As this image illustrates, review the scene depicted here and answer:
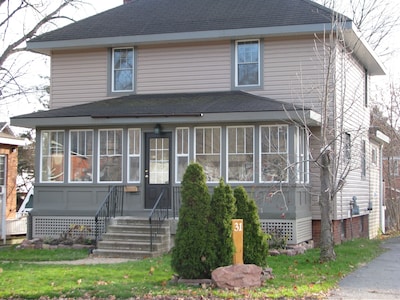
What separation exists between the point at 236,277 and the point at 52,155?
949 centimetres

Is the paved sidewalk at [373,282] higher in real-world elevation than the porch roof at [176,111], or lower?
lower

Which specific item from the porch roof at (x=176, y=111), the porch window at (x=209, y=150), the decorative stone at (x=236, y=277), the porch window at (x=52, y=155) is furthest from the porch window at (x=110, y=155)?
the decorative stone at (x=236, y=277)

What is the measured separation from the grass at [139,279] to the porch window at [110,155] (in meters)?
3.11

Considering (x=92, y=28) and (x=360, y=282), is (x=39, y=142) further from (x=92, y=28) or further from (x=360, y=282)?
(x=360, y=282)

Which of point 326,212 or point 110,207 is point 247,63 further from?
point 326,212

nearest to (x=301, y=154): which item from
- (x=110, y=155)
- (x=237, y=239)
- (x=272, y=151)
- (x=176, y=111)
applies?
(x=272, y=151)

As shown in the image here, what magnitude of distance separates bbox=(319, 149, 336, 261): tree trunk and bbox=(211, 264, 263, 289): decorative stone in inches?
141

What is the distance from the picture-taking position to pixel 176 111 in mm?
16438

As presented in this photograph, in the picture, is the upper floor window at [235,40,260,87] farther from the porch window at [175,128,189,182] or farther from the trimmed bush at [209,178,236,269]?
the trimmed bush at [209,178,236,269]

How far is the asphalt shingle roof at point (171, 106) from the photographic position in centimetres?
1612

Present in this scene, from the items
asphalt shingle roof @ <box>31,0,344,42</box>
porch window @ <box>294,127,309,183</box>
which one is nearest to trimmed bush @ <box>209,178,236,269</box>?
porch window @ <box>294,127,309,183</box>

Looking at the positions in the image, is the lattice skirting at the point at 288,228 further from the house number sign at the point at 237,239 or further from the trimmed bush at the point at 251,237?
the house number sign at the point at 237,239

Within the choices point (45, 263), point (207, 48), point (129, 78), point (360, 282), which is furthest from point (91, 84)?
point (360, 282)

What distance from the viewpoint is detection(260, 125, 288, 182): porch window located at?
16.3 m
